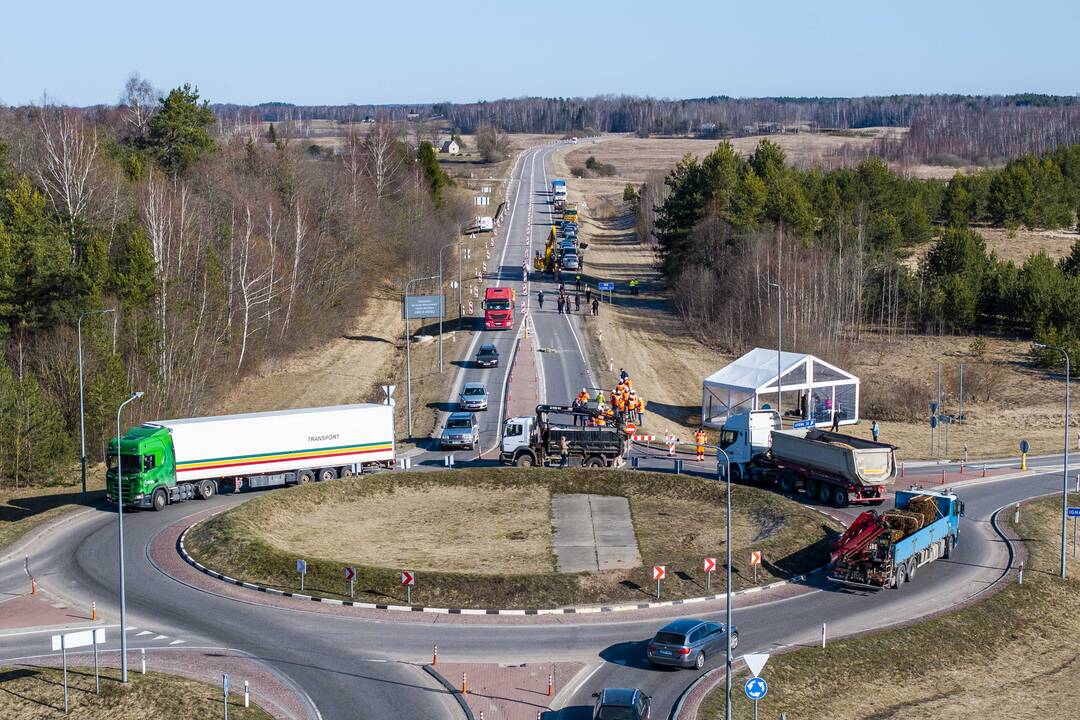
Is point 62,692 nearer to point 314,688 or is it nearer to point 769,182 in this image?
point 314,688

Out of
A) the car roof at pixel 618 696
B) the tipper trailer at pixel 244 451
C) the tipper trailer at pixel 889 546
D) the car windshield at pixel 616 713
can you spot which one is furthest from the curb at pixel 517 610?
the tipper trailer at pixel 244 451

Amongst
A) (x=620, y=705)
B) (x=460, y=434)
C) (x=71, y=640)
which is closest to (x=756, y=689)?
(x=620, y=705)

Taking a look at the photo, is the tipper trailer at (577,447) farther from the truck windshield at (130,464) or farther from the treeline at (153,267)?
the treeline at (153,267)

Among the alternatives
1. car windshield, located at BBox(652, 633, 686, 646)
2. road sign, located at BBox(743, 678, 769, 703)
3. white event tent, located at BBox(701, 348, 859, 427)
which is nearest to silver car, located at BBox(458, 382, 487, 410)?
white event tent, located at BBox(701, 348, 859, 427)

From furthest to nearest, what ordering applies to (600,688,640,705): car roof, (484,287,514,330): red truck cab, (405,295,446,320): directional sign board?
1. (484,287,514,330): red truck cab
2. (405,295,446,320): directional sign board
3. (600,688,640,705): car roof

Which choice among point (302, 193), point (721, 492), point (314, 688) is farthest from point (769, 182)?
point (314, 688)

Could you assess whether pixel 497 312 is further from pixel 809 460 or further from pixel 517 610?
pixel 517 610

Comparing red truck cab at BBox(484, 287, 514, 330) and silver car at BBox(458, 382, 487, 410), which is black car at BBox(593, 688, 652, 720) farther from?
red truck cab at BBox(484, 287, 514, 330)
